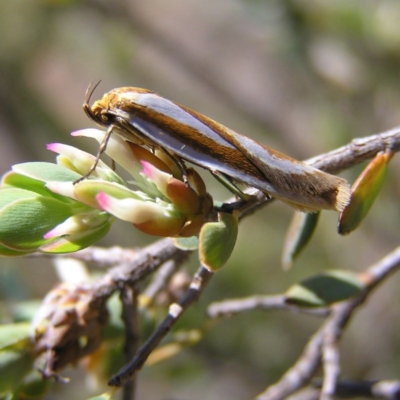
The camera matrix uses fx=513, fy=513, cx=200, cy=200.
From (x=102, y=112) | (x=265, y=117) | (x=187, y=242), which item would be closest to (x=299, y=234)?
(x=187, y=242)

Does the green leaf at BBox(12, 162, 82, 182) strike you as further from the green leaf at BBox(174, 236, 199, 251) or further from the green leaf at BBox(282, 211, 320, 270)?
the green leaf at BBox(282, 211, 320, 270)

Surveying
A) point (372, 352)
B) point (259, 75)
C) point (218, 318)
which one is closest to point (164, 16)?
point (259, 75)

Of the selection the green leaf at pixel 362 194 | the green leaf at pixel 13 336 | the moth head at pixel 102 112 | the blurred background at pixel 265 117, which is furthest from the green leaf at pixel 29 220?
the blurred background at pixel 265 117

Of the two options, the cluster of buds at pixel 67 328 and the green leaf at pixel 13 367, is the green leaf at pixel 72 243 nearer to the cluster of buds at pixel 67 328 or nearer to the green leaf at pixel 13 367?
the cluster of buds at pixel 67 328

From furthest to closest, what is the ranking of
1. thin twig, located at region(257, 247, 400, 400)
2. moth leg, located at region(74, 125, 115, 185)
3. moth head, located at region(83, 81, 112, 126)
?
thin twig, located at region(257, 247, 400, 400), moth head, located at region(83, 81, 112, 126), moth leg, located at region(74, 125, 115, 185)

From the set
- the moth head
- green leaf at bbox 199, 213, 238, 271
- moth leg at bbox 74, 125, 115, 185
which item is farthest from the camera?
the moth head

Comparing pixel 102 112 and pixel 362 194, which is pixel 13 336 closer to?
pixel 102 112

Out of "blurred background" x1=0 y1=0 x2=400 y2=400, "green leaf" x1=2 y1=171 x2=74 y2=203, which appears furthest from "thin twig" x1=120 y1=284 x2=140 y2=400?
"blurred background" x1=0 y1=0 x2=400 y2=400
